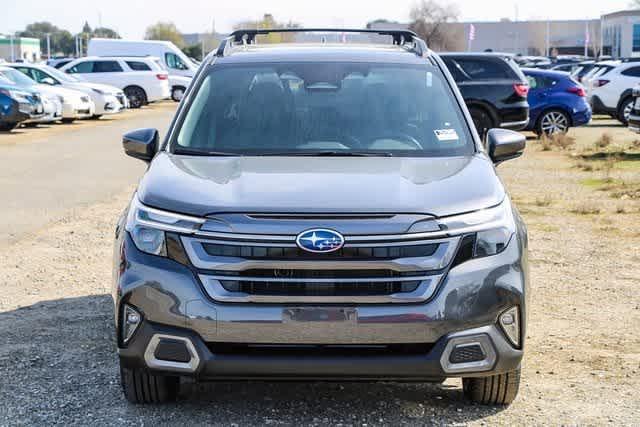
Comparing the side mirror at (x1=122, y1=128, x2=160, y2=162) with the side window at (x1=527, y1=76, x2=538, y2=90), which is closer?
the side mirror at (x1=122, y1=128, x2=160, y2=162)

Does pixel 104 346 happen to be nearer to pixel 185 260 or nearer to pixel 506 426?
pixel 185 260

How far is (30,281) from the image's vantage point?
794 cm

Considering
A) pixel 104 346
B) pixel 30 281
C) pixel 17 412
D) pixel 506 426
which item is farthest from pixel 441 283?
pixel 30 281

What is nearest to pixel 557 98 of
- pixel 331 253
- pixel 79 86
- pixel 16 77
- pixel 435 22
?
pixel 16 77

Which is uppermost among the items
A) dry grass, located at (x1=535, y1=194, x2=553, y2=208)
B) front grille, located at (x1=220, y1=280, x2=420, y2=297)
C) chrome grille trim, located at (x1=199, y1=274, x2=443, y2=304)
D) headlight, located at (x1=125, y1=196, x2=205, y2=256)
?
headlight, located at (x1=125, y1=196, x2=205, y2=256)

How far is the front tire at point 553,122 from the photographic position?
75.3 feet

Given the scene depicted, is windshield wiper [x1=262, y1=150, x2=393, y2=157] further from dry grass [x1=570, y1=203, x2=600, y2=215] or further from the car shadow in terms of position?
dry grass [x1=570, y1=203, x2=600, y2=215]

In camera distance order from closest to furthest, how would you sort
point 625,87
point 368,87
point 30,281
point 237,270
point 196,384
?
point 237,270 < point 196,384 < point 368,87 < point 30,281 < point 625,87

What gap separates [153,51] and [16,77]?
18834 mm

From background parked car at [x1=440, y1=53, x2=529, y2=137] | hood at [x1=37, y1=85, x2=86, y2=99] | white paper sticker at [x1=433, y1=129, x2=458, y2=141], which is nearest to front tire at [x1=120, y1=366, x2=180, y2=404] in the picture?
white paper sticker at [x1=433, y1=129, x2=458, y2=141]

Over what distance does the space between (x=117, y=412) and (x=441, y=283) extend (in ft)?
5.36

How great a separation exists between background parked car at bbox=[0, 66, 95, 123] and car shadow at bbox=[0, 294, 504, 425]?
20.4 m

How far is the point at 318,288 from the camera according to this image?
4375 millimetres

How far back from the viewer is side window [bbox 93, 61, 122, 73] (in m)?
37.4
